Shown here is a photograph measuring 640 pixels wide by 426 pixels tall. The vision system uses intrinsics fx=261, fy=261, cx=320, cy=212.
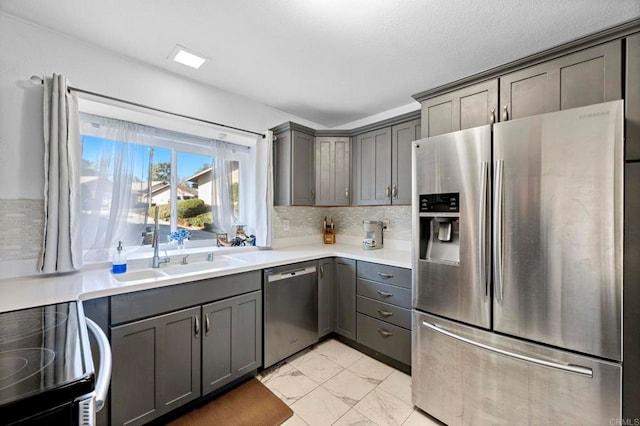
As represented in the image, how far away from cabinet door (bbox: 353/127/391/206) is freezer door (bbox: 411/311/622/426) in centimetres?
137

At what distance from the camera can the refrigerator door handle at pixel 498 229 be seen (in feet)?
4.54

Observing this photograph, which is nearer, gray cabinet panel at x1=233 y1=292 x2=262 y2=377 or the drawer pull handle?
gray cabinet panel at x1=233 y1=292 x2=262 y2=377

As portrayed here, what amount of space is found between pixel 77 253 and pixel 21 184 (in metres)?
0.52

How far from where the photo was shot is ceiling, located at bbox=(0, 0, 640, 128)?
1.47 meters

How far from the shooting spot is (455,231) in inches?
66.8

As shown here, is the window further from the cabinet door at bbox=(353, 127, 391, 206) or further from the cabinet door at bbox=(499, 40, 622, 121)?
the cabinet door at bbox=(499, 40, 622, 121)

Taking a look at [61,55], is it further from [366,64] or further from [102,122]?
[366,64]

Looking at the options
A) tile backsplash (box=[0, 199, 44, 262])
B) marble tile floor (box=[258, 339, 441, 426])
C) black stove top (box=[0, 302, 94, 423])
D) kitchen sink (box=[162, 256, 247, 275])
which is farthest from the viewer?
kitchen sink (box=[162, 256, 247, 275])

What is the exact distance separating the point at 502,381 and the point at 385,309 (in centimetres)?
97

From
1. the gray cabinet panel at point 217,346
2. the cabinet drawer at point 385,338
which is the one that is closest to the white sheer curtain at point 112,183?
the gray cabinet panel at point 217,346

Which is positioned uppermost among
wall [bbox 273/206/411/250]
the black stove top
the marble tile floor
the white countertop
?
wall [bbox 273/206/411/250]

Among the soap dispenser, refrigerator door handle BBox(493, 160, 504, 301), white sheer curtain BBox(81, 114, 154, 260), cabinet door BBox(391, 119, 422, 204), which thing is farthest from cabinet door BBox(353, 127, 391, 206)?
the soap dispenser

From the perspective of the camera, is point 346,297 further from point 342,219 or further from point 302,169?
point 302,169

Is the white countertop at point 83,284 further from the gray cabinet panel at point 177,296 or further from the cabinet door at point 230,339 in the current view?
the cabinet door at point 230,339
